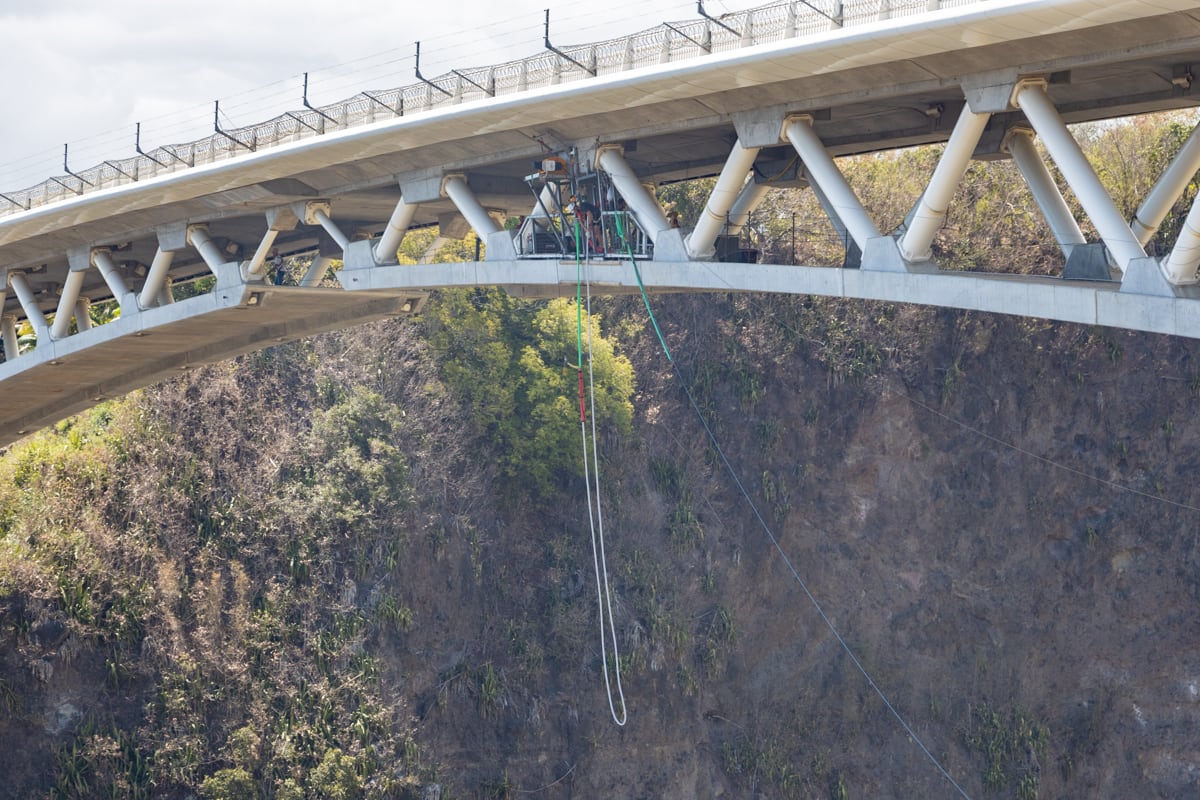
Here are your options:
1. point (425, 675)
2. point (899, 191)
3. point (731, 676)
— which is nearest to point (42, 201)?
point (425, 675)

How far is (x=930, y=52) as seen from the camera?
1744 cm

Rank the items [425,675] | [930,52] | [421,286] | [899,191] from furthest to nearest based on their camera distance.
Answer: [899,191], [425,675], [421,286], [930,52]

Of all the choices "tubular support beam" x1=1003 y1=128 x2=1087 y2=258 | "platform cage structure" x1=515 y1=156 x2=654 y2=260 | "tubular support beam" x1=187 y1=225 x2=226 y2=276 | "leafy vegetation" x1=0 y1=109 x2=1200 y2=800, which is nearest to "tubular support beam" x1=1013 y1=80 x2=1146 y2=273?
"tubular support beam" x1=1003 y1=128 x2=1087 y2=258

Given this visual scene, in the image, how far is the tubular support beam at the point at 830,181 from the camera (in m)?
18.8

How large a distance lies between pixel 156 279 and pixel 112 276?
1346 millimetres

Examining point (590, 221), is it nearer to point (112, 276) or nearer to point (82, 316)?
point (112, 276)

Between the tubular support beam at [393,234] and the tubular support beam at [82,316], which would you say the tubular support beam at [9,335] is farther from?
the tubular support beam at [393,234]

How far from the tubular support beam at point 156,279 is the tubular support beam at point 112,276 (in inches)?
10.8

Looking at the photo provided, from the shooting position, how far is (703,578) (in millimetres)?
43750

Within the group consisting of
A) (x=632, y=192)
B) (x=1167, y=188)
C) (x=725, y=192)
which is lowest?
(x=1167, y=188)

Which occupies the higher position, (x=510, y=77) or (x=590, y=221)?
(x=510, y=77)

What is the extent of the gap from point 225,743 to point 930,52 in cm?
2576

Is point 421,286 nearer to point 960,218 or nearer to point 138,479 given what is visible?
point 138,479

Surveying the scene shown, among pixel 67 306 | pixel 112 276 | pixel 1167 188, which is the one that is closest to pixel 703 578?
pixel 112 276
